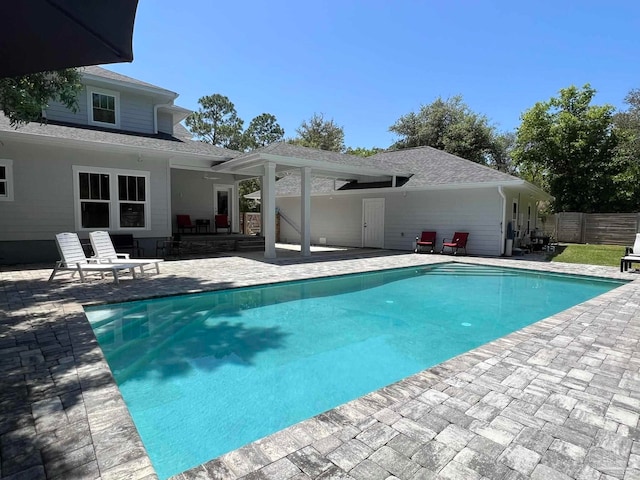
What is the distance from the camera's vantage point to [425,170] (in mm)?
16656

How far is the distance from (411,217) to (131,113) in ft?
39.8

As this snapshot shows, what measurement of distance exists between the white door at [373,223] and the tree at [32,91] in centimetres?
1273

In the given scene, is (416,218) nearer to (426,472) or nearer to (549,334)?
(549,334)

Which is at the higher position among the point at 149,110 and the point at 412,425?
the point at 149,110

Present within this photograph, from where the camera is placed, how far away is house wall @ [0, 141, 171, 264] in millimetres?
10258

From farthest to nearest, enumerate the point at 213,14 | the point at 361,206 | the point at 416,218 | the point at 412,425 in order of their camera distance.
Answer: the point at 361,206 → the point at 416,218 → the point at 213,14 → the point at 412,425

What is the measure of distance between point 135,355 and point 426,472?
4076 millimetres

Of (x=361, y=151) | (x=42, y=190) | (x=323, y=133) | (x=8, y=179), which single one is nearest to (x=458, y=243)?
(x=42, y=190)

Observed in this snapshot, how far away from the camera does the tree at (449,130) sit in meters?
30.1

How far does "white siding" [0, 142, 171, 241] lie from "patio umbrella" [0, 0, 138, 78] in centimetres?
894

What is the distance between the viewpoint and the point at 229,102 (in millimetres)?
39375

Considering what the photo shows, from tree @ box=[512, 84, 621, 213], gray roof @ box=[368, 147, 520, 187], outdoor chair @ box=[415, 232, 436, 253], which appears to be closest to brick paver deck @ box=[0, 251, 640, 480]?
gray roof @ box=[368, 147, 520, 187]

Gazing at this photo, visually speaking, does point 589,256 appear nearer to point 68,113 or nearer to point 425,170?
point 425,170

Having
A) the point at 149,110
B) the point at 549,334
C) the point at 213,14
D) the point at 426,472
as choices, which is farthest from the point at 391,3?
the point at 426,472
